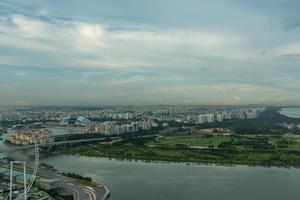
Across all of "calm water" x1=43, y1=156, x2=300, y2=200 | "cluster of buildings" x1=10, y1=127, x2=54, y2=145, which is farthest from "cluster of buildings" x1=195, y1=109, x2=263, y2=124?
"calm water" x1=43, y1=156, x2=300, y2=200

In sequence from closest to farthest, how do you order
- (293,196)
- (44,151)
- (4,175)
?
(293,196) < (4,175) < (44,151)

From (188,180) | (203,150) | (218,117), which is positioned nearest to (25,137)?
(203,150)

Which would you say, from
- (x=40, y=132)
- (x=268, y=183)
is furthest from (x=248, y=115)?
(x=268, y=183)

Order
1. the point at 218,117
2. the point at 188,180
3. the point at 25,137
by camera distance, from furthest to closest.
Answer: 1. the point at 218,117
2. the point at 25,137
3. the point at 188,180

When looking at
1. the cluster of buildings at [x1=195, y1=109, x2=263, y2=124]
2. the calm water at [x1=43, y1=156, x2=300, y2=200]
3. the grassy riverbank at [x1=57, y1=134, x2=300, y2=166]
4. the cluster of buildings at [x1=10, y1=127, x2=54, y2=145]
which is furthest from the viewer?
the cluster of buildings at [x1=195, y1=109, x2=263, y2=124]

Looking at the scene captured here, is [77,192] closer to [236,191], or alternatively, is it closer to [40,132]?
[236,191]

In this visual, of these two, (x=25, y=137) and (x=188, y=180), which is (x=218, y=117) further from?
(x=188, y=180)

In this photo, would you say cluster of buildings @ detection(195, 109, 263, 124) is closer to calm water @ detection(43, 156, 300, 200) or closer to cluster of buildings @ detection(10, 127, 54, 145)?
cluster of buildings @ detection(10, 127, 54, 145)

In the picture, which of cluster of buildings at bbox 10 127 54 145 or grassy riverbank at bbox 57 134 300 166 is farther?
cluster of buildings at bbox 10 127 54 145

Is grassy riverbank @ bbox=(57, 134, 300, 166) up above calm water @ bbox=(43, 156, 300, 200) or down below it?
above
